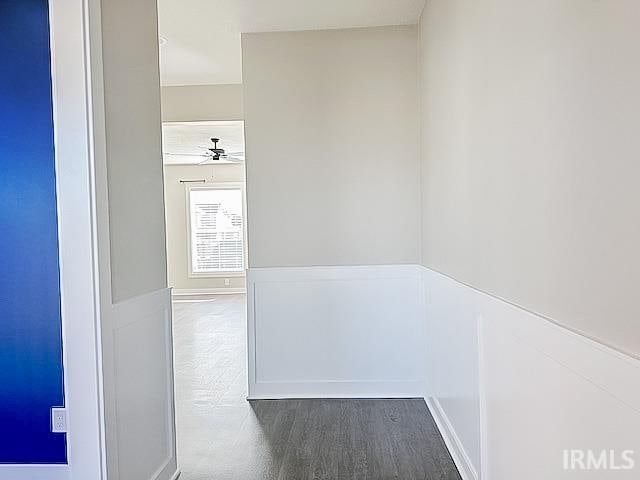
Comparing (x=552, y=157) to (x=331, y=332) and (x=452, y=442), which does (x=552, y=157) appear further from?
(x=331, y=332)

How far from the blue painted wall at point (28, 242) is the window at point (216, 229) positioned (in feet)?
30.6

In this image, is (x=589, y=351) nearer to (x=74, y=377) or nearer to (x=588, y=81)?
(x=588, y=81)

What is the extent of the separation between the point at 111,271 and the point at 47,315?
303 millimetres

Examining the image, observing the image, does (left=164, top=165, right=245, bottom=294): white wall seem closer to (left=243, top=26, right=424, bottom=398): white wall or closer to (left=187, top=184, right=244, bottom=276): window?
(left=187, top=184, right=244, bottom=276): window

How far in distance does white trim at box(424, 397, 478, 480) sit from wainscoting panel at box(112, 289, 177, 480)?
4.70ft

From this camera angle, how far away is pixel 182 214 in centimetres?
1149

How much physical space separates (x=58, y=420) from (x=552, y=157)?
2.00 meters

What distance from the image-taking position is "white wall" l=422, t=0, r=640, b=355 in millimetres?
1108

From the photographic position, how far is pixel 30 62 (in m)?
2.13

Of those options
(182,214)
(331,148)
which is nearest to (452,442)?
(331,148)

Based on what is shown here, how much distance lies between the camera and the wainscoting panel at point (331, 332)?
405 centimetres

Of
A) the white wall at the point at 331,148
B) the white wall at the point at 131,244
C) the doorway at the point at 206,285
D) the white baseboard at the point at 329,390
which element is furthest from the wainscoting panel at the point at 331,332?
the white wall at the point at 131,244

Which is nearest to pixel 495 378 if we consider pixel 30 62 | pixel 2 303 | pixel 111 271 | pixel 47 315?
pixel 111 271

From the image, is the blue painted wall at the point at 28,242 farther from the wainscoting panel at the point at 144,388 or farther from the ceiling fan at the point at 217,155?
the ceiling fan at the point at 217,155
